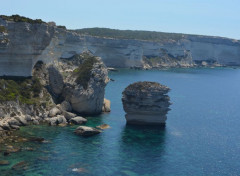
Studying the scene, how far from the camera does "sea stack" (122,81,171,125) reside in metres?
55.5

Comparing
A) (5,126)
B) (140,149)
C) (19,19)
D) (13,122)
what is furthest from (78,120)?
(19,19)

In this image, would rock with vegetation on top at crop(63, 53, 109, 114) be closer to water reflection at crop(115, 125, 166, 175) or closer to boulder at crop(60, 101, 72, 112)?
boulder at crop(60, 101, 72, 112)

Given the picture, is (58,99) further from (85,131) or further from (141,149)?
(141,149)

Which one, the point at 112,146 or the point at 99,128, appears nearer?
the point at 112,146

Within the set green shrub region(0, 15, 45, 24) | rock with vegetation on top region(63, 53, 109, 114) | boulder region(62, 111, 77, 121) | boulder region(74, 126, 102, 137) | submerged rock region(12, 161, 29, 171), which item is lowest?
submerged rock region(12, 161, 29, 171)

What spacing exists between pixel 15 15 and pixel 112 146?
29781 mm

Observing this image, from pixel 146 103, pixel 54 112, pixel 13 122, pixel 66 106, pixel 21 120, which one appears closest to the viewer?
pixel 13 122

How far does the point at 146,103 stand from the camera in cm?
5544

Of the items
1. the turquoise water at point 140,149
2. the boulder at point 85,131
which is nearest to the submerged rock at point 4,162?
the turquoise water at point 140,149

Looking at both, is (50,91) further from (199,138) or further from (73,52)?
(73,52)

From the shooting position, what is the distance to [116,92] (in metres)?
90.2

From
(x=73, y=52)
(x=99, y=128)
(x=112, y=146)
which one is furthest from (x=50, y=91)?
(x=73, y=52)

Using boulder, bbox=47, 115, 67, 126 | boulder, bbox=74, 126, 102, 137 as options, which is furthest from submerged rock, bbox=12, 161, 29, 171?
boulder, bbox=47, 115, 67, 126

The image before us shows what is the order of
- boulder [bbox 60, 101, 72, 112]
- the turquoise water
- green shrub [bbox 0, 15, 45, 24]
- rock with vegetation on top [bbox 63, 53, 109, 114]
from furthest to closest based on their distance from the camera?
rock with vegetation on top [bbox 63, 53, 109, 114] < boulder [bbox 60, 101, 72, 112] < green shrub [bbox 0, 15, 45, 24] < the turquoise water
